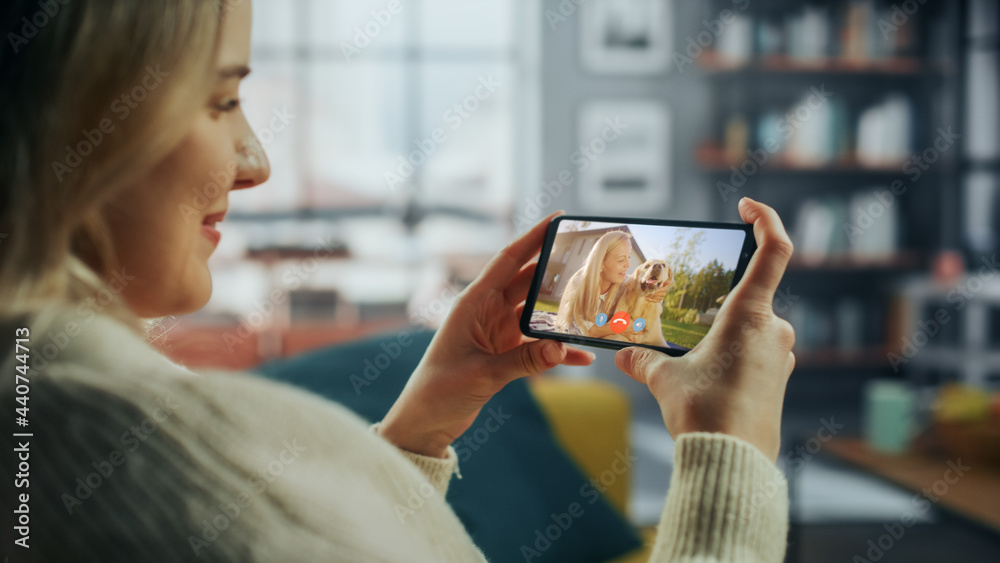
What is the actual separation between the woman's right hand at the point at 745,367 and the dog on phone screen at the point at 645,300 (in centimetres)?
3

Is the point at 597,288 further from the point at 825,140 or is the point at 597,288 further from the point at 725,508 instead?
the point at 825,140

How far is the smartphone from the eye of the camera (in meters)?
0.46

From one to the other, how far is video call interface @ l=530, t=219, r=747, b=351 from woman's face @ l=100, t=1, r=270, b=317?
22 centimetres

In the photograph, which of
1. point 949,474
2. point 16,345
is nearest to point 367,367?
point 16,345

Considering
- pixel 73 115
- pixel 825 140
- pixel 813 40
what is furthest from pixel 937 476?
pixel 813 40

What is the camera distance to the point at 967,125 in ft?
10.8

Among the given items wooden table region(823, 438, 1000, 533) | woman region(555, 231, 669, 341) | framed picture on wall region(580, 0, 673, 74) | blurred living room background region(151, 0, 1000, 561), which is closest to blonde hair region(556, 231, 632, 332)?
woman region(555, 231, 669, 341)

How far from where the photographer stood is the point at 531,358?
1.80ft

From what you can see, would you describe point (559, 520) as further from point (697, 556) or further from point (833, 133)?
point (833, 133)

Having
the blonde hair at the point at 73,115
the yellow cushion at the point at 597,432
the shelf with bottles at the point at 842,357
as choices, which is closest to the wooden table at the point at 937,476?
the yellow cushion at the point at 597,432

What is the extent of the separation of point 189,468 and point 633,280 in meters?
0.29

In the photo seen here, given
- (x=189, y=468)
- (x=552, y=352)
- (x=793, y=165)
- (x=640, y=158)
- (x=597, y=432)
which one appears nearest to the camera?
(x=189, y=468)

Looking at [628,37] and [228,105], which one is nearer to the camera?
[228,105]

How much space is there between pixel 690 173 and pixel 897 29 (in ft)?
3.55
